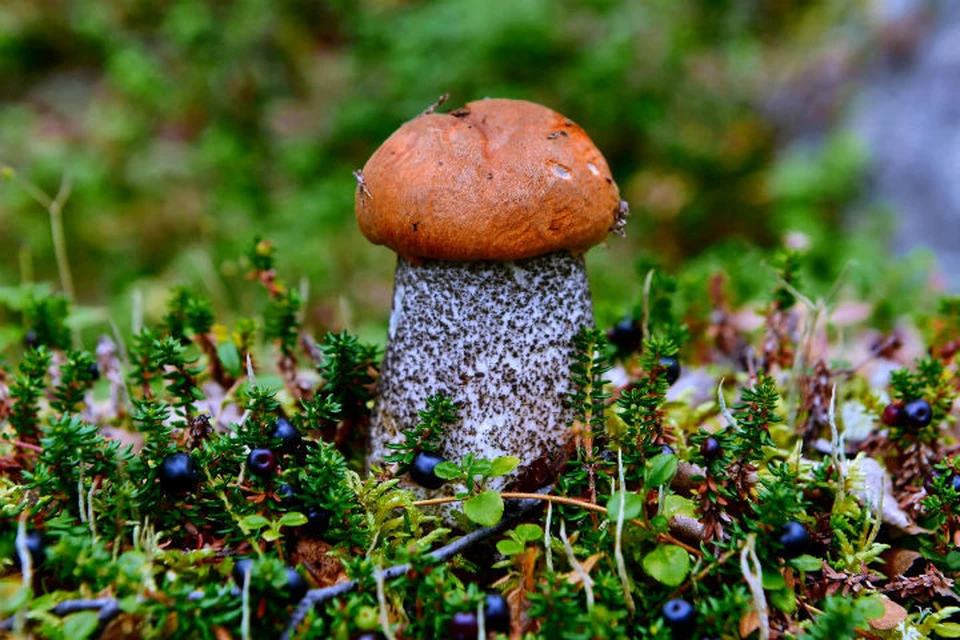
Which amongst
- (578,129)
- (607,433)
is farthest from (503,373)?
(578,129)

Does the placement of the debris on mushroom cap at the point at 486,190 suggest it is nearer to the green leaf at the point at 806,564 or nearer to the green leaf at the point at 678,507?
the green leaf at the point at 678,507

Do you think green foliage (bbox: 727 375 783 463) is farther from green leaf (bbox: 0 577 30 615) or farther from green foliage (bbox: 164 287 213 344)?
green foliage (bbox: 164 287 213 344)

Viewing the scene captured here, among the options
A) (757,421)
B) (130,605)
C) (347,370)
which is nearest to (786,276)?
(757,421)

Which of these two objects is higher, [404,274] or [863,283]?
[863,283]

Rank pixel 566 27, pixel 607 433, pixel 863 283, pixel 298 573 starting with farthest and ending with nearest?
pixel 566 27 < pixel 863 283 < pixel 607 433 < pixel 298 573

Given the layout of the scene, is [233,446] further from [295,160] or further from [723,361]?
[295,160]

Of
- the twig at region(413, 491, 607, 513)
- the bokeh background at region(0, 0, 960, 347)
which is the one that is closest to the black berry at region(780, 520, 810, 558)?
the twig at region(413, 491, 607, 513)

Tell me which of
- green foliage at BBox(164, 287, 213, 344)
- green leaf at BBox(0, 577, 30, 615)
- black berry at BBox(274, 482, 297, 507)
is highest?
green foliage at BBox(164, 287, 213, 344)

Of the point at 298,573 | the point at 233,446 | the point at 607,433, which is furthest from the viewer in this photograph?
the point at 607,433
